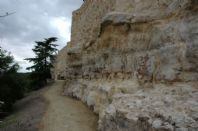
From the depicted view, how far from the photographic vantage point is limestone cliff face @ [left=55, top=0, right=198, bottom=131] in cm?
670

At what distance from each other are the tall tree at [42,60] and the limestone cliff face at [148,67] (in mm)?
15819

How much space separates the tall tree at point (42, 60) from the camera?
29.8 m

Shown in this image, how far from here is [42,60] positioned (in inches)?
1189

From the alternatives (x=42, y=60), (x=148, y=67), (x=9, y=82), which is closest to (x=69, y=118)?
(x=148, y=67)

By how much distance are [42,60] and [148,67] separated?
883 inches

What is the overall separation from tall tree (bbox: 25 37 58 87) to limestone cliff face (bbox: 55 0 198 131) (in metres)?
15.8

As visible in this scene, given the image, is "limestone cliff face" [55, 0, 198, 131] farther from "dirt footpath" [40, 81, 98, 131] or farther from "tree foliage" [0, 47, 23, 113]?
"tree foliage" [0, 47, 23, 113]

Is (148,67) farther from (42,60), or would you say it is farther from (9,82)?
(42,60)

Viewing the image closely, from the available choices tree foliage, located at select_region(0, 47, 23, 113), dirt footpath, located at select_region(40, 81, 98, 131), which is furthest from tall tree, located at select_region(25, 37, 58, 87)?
dirt footpath, located at select_region(40, 81, 98, 131)

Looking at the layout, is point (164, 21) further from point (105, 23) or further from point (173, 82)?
point (105, 23)

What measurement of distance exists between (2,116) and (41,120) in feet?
23.8

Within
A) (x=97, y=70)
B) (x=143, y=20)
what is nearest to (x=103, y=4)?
(x=97, y=70)

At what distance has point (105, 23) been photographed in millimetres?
12453

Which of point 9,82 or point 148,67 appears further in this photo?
point 9,82
